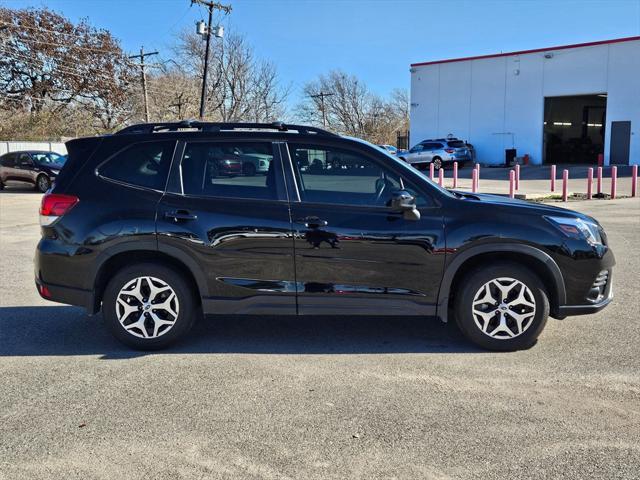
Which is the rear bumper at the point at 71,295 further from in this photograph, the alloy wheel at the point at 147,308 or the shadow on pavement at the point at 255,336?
the shadow on pavement at the point at 255,336

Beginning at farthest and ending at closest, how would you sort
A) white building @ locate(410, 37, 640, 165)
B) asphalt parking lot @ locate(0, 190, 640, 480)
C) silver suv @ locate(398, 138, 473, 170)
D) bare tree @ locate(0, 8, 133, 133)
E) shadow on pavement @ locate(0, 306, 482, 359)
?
bare tree @ locate(0, 8, 133, 133) < silver suv @ locate(398, 138, 473, 170) < white building @ locate(410, 37, 640, 165) < shadow on pavement @ locate(0, 306, 482, 359) < asphalt parking lot @ locate(0, 190, 640, 480)

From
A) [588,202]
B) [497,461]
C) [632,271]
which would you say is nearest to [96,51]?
[588,202]

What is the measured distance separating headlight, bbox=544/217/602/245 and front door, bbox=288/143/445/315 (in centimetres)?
96

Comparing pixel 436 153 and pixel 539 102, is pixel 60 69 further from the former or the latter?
pixel 539 102

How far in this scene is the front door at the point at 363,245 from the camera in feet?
15.4

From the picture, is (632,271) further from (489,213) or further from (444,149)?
(444,149)

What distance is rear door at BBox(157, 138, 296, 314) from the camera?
4758 mm

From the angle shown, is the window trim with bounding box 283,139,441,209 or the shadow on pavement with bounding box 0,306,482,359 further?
the shadow on pavement with bounding box 0,306,482,359

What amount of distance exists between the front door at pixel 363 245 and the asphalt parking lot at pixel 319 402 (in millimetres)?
481

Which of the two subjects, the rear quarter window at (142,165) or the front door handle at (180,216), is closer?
the front door handle at (180,216)

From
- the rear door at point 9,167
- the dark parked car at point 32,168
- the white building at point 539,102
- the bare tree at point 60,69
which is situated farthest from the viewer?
the bare tree at point 60,69

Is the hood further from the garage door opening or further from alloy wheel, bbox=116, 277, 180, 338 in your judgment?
the garage door opening

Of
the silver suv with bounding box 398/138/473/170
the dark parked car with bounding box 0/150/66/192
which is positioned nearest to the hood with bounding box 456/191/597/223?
the dark parked car with bounding box 0/150/66/192

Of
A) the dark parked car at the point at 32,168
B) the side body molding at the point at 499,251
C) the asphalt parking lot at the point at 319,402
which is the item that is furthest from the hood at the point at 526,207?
the dark parked car at the point at 32,168
